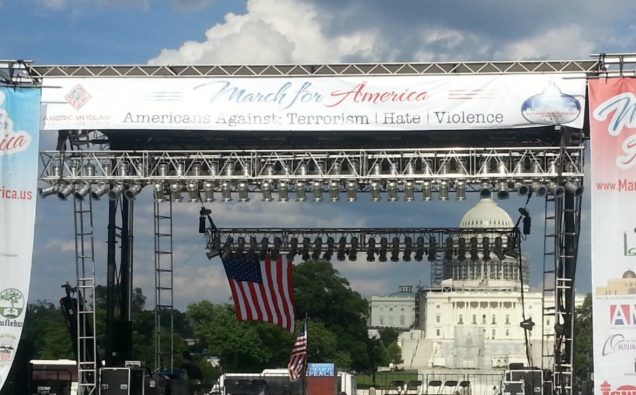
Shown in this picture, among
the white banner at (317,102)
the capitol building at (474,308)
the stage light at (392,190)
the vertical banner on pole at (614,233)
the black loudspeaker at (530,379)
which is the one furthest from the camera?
the capitol building at (474,308)

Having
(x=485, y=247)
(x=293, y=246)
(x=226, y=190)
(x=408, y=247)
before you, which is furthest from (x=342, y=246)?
(x=226, y=190)

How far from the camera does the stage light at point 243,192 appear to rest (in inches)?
956

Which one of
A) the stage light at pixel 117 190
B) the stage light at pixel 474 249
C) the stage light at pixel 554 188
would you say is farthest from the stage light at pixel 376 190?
the stage light at pixel 474 249

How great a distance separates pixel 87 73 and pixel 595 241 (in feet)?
35.9

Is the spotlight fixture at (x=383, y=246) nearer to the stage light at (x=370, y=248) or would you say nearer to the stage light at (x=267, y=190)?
the stage light at (x=370, y=248)

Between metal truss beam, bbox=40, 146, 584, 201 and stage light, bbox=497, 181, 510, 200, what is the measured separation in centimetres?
2

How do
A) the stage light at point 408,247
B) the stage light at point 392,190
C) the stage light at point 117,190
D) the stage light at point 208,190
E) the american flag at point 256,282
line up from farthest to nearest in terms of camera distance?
1. the american flag at point 256,282
2. the stage light at point 408,247
3. the stage light at point 208,190
4. the stage light at point 117,190
5. the stage light at point 392,190

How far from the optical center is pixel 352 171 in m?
24.2

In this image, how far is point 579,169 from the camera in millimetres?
23578

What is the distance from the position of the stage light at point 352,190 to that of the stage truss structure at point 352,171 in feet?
0.07

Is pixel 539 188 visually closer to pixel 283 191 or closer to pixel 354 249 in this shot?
pixel 283 191

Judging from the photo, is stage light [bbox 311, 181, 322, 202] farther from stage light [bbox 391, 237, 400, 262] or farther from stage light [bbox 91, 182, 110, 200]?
stage light [bbox 391, 237, 400, 262]

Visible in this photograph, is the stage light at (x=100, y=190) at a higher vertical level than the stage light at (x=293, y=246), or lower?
higher

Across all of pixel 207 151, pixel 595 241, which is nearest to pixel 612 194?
pixel 595 241
